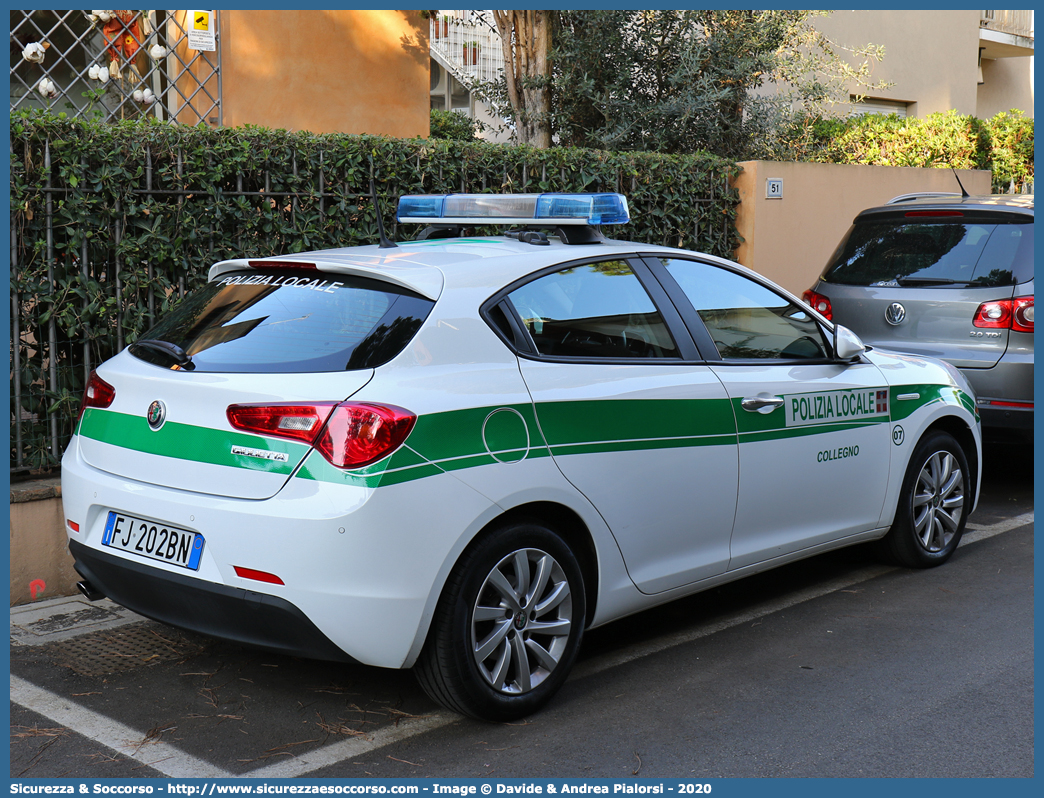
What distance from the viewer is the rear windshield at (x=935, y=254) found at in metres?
6.45

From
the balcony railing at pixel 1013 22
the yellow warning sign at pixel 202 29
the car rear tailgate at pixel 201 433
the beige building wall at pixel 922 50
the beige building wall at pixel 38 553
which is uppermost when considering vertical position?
the balcony railing at pixel 1013 22

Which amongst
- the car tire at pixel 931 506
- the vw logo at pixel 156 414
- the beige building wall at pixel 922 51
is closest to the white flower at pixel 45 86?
the vw logo at pixel 156 414

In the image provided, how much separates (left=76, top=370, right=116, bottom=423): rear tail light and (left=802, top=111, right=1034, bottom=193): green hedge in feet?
30.7

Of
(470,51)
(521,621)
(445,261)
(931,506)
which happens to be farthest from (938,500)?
(470,51)

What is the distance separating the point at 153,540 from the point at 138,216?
2.52 m

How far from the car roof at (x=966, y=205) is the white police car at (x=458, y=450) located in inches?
108

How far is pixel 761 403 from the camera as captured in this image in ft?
14.3

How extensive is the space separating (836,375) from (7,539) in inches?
151

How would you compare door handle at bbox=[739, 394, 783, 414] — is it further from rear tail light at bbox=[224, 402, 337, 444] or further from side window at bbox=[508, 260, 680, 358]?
rear tail light at bbox=[224, 402, 337, 444]

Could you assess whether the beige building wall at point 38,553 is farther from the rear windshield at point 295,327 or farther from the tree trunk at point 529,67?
the tree trunk at point 529,67

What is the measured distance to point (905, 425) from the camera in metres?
5.11

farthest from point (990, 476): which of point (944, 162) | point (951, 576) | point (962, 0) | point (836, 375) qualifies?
point (962, 0)

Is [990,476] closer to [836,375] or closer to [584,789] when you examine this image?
[836,375]

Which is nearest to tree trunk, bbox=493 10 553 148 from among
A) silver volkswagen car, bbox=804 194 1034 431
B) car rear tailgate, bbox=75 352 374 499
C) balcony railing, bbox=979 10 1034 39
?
Answer: silver volkswagen car, bbox=804 194 1034 431
